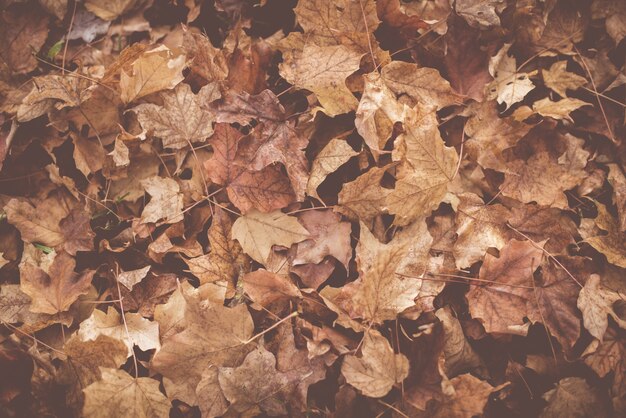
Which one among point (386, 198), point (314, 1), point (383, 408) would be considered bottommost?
point (383, 408)

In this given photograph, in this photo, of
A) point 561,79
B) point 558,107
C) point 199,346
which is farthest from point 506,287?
point 199,346

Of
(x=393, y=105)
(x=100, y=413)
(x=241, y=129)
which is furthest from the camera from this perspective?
(x=241, y=129)

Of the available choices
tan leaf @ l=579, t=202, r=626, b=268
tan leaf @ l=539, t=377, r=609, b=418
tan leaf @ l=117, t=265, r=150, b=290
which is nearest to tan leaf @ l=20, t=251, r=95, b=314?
tan leaf @ l=117, t=265, r=150, b=290

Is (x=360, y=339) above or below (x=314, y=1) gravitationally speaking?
below

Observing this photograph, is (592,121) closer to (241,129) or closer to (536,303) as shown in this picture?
(536,303)

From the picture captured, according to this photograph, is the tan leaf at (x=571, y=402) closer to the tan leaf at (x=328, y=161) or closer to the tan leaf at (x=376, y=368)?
the tan leaf at (x=376, y=368)

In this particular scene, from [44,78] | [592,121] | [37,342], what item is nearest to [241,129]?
[44,78]

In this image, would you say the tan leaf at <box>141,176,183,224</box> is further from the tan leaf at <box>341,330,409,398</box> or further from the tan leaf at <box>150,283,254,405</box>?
the tan leaf at <box>341,330,409,398</box>

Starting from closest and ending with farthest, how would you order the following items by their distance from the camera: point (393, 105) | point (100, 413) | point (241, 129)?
point (100, 413) → point (393, 105) → point (241, 129)
